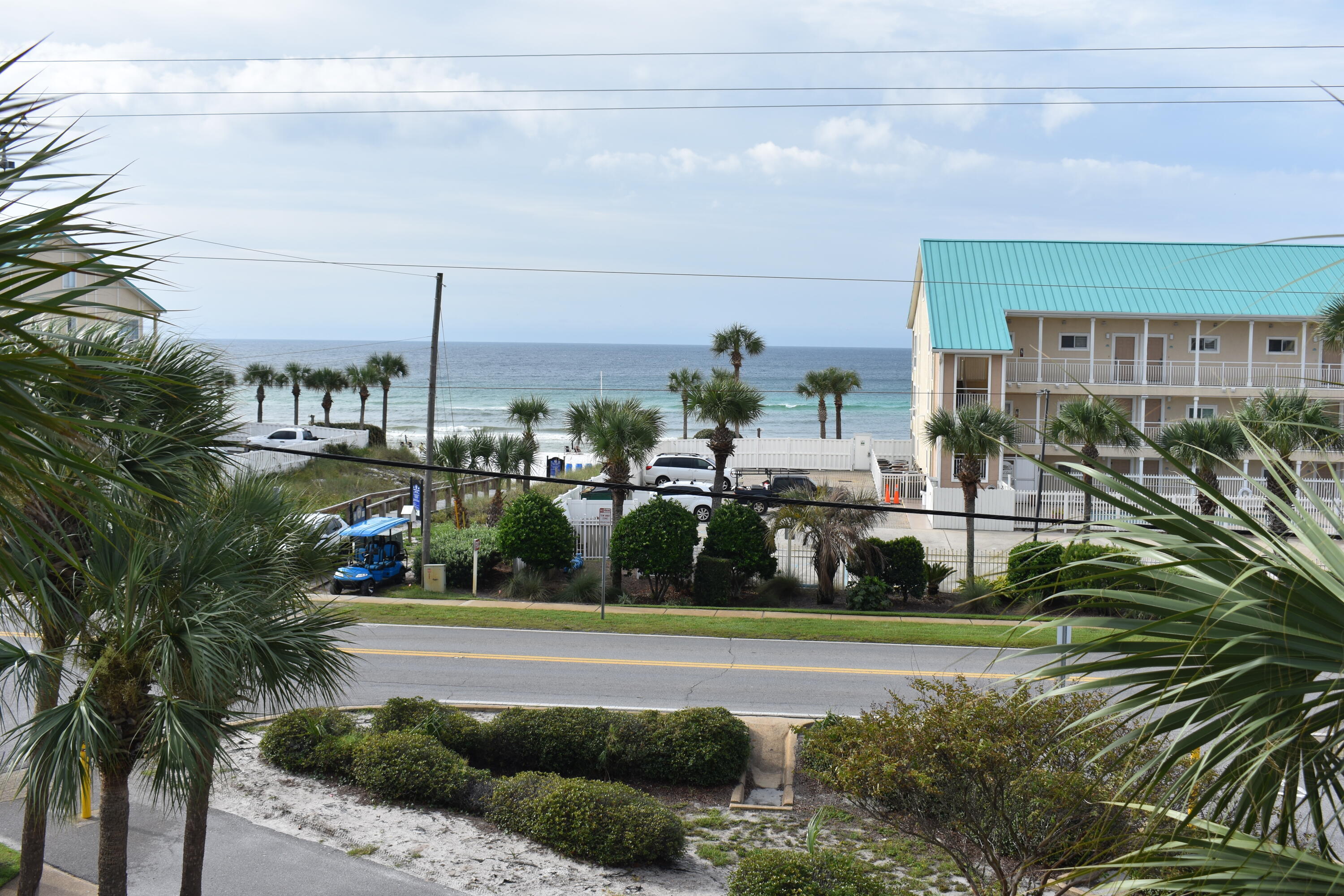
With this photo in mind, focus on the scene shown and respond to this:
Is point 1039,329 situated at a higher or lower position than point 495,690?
higher

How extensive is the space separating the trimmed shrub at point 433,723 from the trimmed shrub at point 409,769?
21.0 inches

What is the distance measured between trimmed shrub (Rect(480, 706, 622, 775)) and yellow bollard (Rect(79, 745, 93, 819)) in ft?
14.4

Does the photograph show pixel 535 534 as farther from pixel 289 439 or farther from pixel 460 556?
pixel 289 439

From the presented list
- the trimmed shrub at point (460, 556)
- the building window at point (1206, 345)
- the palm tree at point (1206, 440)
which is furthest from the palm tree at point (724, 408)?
the building window at point (1206, 345)

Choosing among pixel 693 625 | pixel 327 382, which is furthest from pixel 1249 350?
pixel 327 382

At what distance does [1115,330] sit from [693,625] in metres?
25.6

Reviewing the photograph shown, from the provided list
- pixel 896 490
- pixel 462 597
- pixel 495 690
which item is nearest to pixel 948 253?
pixel 896 490

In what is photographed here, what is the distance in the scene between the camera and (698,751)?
41.3ft

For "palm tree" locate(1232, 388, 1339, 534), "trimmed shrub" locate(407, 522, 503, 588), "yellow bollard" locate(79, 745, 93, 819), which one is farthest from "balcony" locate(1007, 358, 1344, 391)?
"yellow bollard" locate(79, 745, 93, 819)

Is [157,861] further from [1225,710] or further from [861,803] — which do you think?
[1225,710]

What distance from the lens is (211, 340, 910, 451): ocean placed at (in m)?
93.3

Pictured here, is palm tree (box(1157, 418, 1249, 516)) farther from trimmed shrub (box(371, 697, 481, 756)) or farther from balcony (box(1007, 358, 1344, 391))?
trimmed shrub (box(371, 697, 481, 756))

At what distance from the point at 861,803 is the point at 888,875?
4.85 ft

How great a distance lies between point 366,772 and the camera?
12188mm
